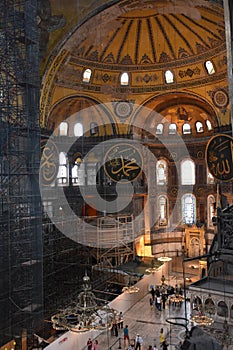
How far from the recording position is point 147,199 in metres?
16.3

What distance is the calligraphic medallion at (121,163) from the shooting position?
35.6 ft

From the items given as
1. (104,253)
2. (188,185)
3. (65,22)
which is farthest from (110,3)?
(188,185)

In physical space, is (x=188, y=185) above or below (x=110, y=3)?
below

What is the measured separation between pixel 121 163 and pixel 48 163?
9.42ft

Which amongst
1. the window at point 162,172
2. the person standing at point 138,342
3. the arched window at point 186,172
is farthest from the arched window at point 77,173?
the person standing at point 138,342

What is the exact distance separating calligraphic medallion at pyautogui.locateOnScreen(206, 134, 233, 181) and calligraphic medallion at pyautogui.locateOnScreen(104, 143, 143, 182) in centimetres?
233

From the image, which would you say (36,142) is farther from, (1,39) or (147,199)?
(147,199)

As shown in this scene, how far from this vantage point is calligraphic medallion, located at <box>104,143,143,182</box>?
1084 cm

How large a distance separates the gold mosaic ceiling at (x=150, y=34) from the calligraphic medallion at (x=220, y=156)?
4.04 metres

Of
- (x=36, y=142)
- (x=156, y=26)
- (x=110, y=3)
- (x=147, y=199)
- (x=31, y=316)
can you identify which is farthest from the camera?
(x=147, y=199)

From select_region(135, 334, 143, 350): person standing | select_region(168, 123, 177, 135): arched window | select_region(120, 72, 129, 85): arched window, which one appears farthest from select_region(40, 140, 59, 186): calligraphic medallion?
select_region(168, 123, 177, 135): arched window

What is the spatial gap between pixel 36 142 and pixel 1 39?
2.48m

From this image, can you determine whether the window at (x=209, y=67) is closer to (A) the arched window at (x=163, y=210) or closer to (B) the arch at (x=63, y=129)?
(B) the arch at (x=63, y=129)

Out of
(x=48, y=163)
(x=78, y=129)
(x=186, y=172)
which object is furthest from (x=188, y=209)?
(x=48, y=163)
